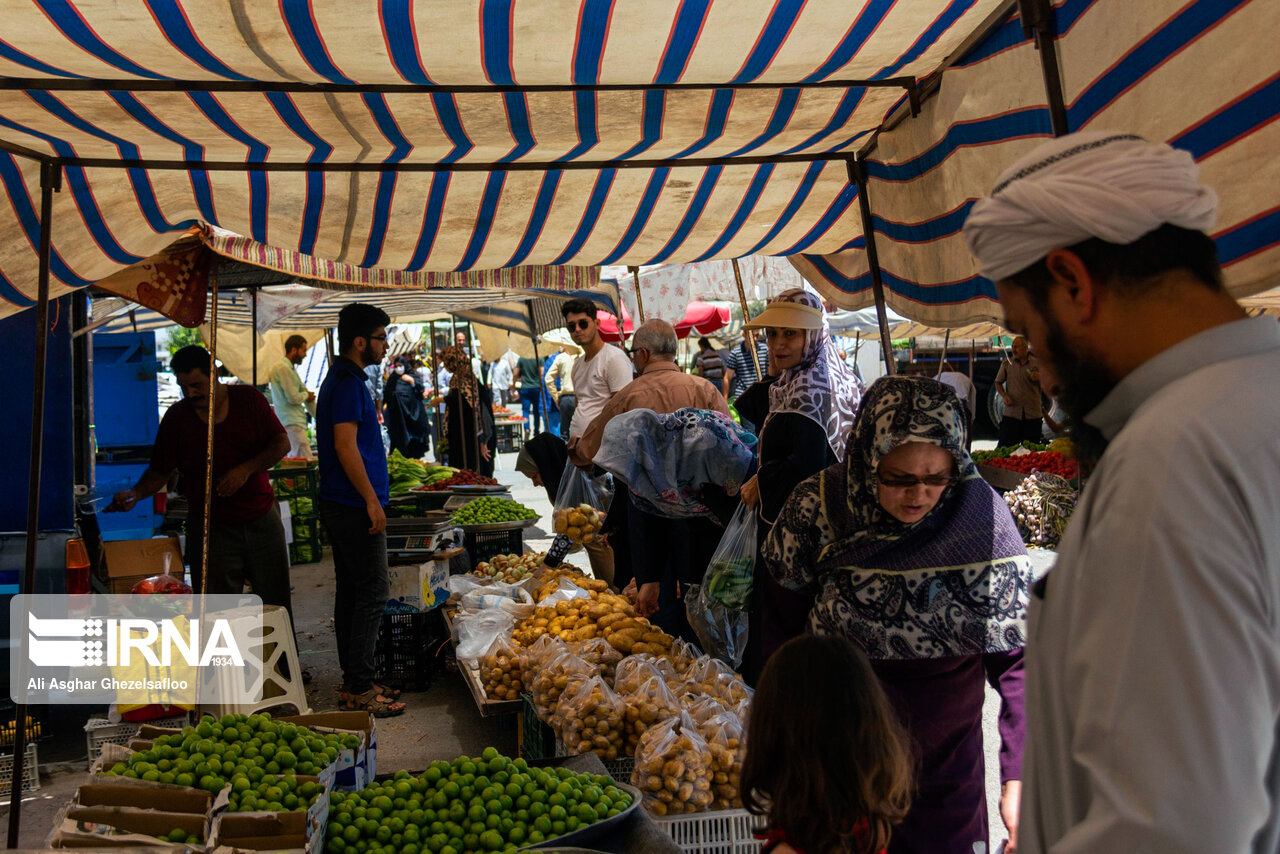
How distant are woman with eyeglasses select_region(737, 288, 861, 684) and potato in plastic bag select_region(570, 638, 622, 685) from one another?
62 centimetres

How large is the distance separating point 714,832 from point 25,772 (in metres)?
3.43

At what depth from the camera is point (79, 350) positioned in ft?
22.1

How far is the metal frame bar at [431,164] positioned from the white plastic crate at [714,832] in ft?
7.68

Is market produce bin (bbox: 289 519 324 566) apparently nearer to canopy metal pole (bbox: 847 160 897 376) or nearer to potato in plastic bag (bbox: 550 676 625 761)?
potato in plastic bag (bbox: 550 676 625 761)

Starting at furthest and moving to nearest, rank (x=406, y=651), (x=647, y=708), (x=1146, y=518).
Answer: (x=406, y=651) < (x=647, y=708) < (x=1146, y=518)

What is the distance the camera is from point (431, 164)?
3727 mm

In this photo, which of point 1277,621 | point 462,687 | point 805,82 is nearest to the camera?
point 1277,621

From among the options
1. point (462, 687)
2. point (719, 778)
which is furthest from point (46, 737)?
point (719, 778)

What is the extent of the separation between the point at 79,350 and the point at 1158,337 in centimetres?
722

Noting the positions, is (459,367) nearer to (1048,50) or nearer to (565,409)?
(565,409)

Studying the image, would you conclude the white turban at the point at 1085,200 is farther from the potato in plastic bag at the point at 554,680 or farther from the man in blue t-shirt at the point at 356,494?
the man in blue t-shirt at the point at 356,494

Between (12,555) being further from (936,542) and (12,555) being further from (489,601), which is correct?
(936,542)

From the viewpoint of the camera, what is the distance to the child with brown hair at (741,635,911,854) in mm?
1753

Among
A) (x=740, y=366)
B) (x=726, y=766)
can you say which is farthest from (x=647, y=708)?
(x=740, y=366)
